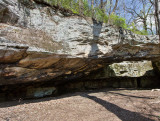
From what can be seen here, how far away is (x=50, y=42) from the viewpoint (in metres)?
4.29

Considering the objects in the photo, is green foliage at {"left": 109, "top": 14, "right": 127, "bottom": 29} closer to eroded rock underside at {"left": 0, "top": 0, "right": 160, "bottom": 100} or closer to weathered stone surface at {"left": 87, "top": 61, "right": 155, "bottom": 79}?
weathered stone surface at {"left": 87, "top": 61, "right": 155, "bottom": 79}

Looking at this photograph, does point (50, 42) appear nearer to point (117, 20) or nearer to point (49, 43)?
point (49, 43)

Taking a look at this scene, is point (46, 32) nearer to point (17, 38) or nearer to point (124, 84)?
point (17, 38)

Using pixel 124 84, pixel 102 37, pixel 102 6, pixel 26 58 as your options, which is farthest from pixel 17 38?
pixel 102 6

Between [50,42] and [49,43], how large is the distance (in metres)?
0.06

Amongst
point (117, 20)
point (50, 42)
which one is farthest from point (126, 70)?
point (50, 42)

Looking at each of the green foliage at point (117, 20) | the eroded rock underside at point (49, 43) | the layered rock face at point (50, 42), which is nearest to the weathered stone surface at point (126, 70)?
the eroded rock underside at point (49, 43)

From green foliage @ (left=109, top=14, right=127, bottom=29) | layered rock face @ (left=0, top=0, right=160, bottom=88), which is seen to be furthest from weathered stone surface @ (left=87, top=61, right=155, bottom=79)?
green foliage @ (left=109, top=14, right=127, bottom=29)

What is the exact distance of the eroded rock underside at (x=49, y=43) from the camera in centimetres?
370

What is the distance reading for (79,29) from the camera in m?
4.87

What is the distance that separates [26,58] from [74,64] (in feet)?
6.72

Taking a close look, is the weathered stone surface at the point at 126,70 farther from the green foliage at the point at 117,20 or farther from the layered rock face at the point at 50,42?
the green foliage at the point at 117,20

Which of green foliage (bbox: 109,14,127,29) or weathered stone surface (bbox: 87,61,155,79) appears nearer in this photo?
weathered stone surface (bbox: 87,61,155,79)

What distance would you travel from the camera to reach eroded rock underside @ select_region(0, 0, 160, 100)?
12.1 ft
